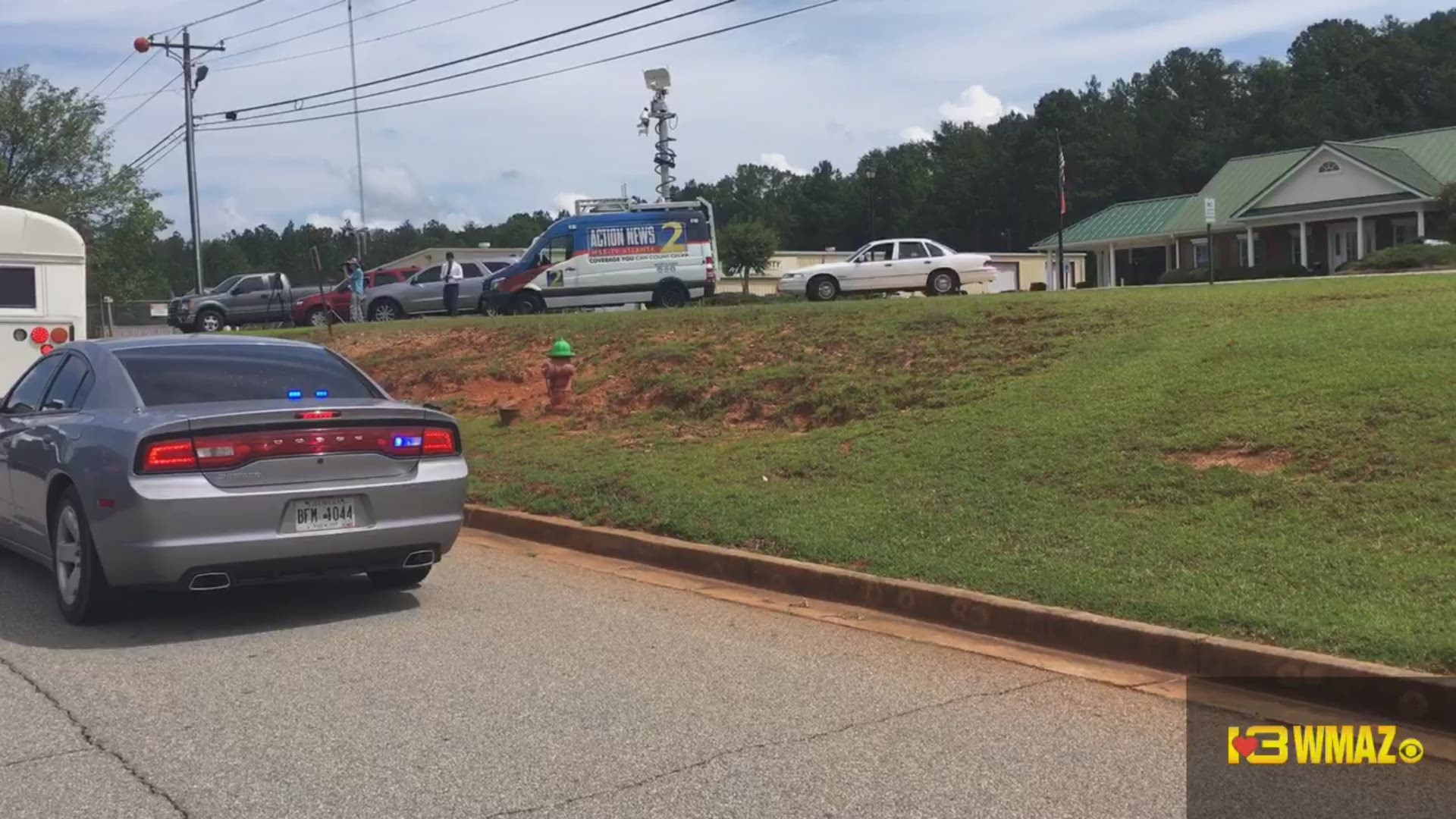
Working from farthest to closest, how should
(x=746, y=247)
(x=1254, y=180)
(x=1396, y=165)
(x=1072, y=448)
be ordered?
(x=746, y=247) → (x=1254, y=180) → (x=1396, y=165) → (x=1072, y=448)

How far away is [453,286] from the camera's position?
2811cm

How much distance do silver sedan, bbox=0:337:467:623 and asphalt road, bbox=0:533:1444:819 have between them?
430 millimetres

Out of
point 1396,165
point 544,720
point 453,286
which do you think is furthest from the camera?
point 1396,165

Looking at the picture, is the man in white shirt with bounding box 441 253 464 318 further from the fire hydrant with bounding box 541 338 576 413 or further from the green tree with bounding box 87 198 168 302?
the green tree with bounding box 87 198 168 302

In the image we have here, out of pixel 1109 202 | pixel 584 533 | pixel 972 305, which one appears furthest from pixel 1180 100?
pixel 584 533

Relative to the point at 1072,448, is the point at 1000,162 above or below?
above

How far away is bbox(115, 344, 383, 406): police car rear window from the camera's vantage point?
7.41m

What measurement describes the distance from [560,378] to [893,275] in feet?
41.9

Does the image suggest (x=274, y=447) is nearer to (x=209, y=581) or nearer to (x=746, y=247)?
(x=209, y=581)

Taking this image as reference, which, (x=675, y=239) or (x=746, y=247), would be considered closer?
(x=675, y=239)

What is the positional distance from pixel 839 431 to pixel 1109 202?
252 ft

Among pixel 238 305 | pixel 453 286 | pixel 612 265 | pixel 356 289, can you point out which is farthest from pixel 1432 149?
pixel 238 305

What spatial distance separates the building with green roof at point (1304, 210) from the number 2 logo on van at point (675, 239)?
17.3 metres

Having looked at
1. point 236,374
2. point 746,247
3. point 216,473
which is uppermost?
point 746,247
